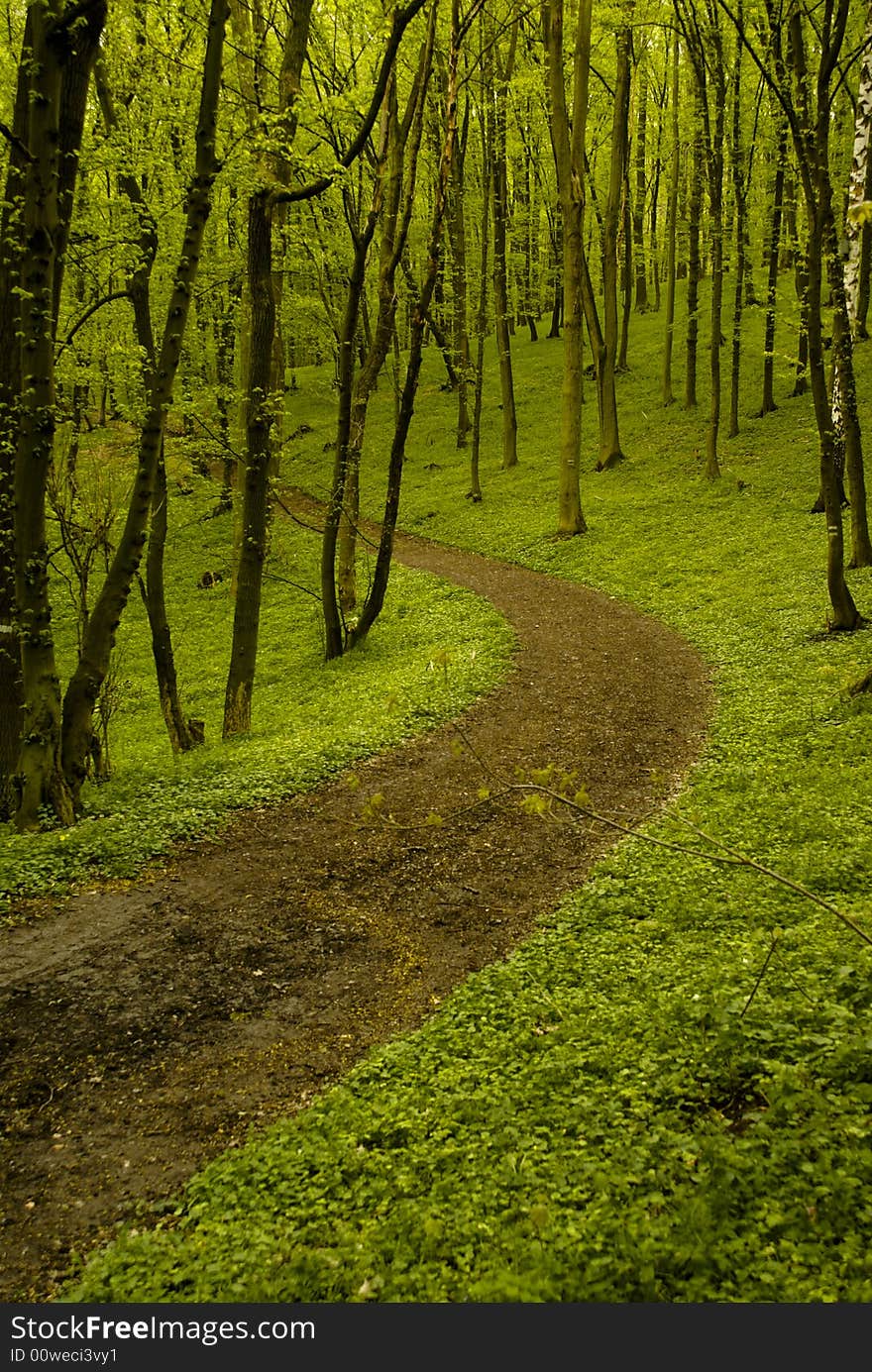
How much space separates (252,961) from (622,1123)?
10.4 feet

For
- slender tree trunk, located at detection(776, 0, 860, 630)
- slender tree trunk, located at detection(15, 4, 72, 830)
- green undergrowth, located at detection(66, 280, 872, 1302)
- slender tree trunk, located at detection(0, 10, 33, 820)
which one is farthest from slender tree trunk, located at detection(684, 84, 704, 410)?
green undergrowth, located at detection(66, 280, 872, 1302)

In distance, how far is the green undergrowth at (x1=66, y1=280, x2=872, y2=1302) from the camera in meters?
3.38

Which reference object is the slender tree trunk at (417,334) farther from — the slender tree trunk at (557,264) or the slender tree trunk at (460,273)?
the slender tree trunk at (557,264)

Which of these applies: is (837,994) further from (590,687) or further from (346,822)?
(590,687)

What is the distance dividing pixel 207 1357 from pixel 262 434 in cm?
1073

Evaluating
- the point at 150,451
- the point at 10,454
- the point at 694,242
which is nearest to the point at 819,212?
the point at 150,451

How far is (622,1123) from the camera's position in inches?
163

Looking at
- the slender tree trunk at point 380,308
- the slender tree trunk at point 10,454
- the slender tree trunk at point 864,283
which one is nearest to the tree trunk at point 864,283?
the slender tree trunk at point 864,283

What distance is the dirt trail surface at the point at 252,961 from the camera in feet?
14.8

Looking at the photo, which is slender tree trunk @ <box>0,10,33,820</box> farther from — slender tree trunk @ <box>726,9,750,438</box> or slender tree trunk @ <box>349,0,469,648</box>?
slender tree trunk @ <box>726,9,750,438</box>

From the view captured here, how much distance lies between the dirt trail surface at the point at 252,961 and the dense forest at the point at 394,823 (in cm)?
4

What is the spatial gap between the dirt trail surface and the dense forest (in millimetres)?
38

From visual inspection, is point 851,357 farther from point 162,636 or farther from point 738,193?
point 738,193

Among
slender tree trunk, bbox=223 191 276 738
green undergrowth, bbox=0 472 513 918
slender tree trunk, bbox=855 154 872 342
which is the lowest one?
green undergrowth, bbox=0 472 513 918
